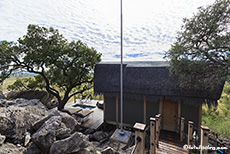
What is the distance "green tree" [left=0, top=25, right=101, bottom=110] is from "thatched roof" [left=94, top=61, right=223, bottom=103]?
2.45 m

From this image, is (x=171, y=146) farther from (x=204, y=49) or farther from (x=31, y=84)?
(x=31, y=84)

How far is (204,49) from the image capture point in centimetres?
518

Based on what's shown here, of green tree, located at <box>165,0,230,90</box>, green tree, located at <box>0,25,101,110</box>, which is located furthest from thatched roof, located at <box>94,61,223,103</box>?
green tree, located at <box>0,25,101,110</box>

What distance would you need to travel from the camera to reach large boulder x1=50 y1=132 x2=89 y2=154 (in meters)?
4.48

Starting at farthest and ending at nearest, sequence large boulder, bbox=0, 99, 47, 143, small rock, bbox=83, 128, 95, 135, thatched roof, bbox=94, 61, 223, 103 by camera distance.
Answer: small rock, bbox=83, 128, 95, 135, thatched roof, bbox=94, 61, 223, 103, large boulder, bbox=0, 99, 47, 143

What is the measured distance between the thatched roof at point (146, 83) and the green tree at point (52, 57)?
96.3 inches

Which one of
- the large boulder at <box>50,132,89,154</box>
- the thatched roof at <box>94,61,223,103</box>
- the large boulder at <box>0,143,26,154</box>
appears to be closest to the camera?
the large boulder at <box>0,143,26,154</box>

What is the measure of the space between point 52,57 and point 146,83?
28.7 ft

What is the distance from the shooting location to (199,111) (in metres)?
6.63

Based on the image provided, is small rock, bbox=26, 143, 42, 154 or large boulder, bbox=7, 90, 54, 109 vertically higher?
large boulder, bbox=7, 90, 54, 109

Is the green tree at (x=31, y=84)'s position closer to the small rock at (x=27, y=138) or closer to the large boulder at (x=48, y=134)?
the small rock at (x=27, y=138)

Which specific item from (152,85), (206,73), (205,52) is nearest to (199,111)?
(206,73)

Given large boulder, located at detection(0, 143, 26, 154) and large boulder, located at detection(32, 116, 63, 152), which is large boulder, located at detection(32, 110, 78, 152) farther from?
large boulder, located at detection(0, 143, 26, 154)

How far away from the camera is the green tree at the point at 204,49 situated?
15.8ft
